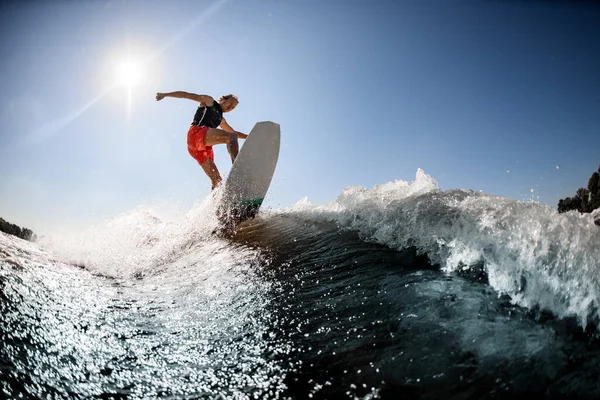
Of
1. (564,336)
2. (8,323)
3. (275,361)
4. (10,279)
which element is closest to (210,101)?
(10,279)

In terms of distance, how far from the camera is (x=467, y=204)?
3590mm

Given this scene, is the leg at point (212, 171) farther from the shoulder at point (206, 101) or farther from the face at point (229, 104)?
the face at point (229, 104)

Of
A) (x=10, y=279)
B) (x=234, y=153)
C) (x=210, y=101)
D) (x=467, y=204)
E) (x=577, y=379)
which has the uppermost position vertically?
(x=210, y=101)

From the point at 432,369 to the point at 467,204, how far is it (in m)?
2.45

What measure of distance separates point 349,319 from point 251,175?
532 cm

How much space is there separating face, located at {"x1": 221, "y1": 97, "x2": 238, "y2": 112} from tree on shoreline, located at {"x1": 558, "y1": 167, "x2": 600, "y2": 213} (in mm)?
41954

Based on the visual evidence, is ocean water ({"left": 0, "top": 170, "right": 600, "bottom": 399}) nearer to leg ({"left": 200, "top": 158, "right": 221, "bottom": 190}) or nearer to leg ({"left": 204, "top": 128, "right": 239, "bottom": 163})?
leg ({"left": 204, "top": 128, "right": 239, "bottom": 163})

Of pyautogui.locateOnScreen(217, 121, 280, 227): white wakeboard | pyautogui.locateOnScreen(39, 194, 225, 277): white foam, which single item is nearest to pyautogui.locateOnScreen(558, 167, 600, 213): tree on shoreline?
pyautogui.locateOnScreen(217, 121, 280, 227): white wakeboard

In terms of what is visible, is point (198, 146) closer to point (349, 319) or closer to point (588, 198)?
point (349, 319)

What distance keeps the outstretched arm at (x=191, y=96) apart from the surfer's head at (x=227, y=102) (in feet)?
1.48

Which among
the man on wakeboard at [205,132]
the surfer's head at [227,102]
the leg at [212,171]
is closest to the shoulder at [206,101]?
the man on wakeboard at [205,132]

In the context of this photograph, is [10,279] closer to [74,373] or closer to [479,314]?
[74,373]

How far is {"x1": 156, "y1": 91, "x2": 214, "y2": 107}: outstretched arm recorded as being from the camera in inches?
306

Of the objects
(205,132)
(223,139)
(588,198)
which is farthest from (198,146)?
(588,198)
